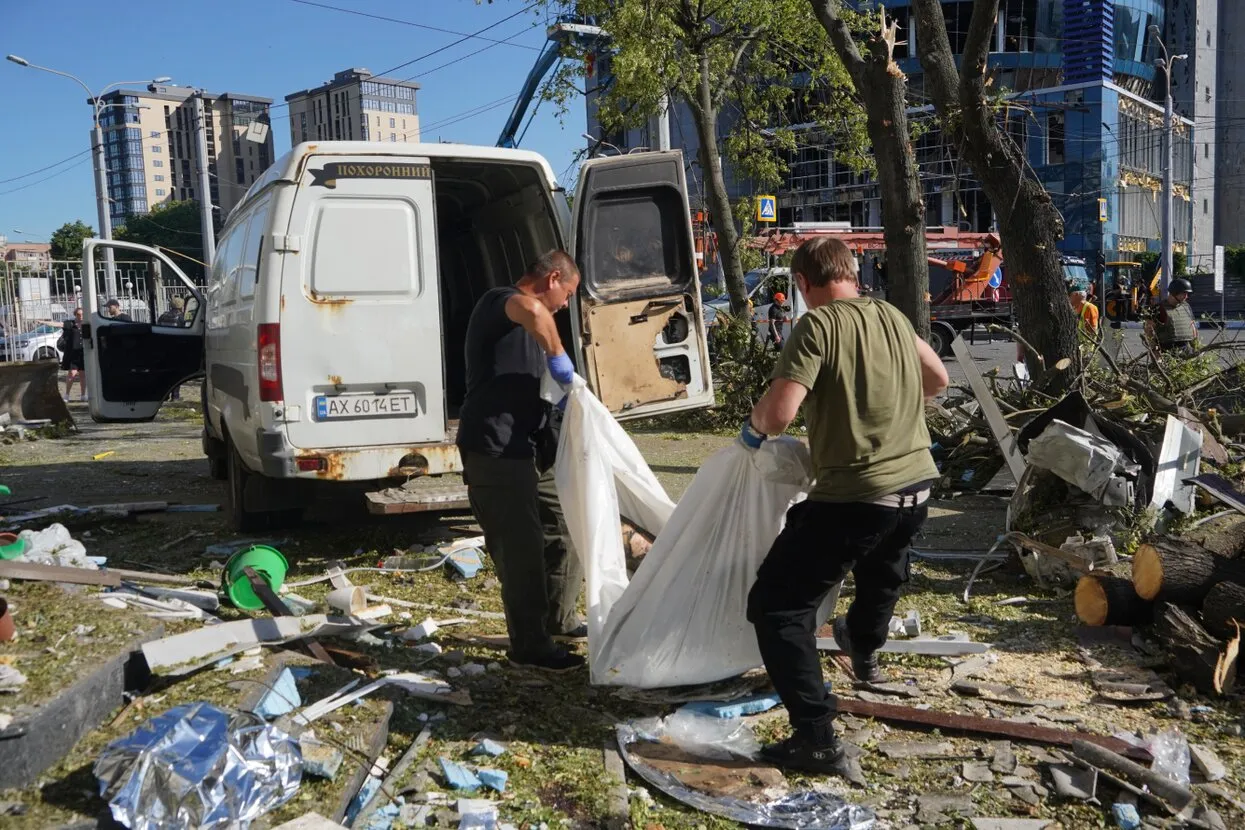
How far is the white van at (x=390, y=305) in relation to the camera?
19.1ft

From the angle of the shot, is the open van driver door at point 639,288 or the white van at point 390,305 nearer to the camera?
the white van at point 390,305

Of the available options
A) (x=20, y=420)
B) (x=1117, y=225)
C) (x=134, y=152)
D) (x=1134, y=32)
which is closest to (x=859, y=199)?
(x=1117, y=225)

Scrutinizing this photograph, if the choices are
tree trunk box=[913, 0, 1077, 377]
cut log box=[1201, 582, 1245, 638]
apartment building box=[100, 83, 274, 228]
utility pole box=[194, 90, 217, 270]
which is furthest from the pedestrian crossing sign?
apartment building box=[100, 83, 274, 228]

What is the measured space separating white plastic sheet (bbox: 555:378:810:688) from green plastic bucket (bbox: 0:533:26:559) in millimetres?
3024

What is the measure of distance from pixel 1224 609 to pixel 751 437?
230 centimetres

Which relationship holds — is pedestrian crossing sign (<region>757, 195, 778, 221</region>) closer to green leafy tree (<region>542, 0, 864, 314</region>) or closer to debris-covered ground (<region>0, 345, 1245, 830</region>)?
green leafy tree (<region>542, 0, 864, 314</region>)

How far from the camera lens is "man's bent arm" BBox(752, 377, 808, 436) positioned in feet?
11.1

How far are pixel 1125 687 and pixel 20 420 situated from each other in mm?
14402

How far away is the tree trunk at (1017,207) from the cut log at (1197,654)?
3.97 meters

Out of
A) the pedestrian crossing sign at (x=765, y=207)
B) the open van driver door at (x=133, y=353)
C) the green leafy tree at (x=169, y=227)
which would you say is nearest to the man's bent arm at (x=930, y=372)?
the open van driver door at (x=133, y=353)

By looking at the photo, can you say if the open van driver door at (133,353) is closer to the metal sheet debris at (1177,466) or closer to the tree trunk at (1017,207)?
the tree trunk at (1017,207)

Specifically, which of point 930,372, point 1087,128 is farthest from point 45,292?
point 1087,128

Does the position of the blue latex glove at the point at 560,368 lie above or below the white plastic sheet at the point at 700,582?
above

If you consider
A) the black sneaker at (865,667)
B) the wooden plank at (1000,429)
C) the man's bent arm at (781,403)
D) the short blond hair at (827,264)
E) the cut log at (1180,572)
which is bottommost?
the black sneaker at (865,667)
